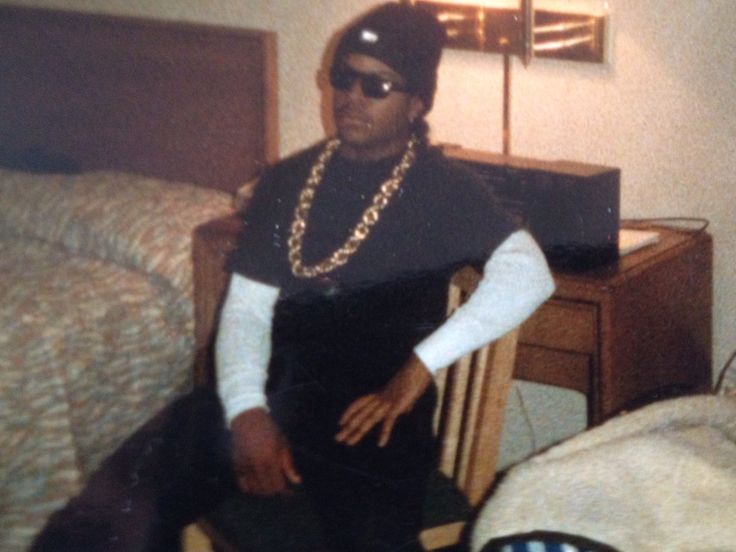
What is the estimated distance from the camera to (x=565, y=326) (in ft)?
5.80

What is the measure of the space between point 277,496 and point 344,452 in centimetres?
12

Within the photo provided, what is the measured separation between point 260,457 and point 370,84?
1.82 ft

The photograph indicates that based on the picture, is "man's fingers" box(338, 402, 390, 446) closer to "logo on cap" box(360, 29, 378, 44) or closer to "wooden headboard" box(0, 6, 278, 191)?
"logo on cap" box(360, 29, 378, 44)

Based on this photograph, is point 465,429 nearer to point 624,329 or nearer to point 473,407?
point 473,407

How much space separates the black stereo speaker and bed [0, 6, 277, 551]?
2.46ft

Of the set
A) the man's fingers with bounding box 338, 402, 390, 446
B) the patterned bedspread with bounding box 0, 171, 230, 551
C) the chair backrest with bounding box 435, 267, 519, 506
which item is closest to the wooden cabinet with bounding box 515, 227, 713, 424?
the chair backrest with bounding box 435, 267, 519, 506

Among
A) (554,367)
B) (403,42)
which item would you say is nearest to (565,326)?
(554,367)

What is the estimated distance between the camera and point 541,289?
156cm

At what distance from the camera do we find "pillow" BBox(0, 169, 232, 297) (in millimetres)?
2277

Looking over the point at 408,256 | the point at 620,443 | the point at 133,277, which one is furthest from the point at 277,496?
the point at 133,277

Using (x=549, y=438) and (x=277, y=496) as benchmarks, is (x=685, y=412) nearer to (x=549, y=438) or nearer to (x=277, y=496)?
(x=277, y=496)

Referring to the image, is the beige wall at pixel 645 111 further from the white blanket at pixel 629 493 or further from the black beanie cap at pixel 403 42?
the white blanket at pixel 629 493

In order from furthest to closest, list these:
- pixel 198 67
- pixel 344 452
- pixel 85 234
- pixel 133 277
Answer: pixel 198 67
pixel 85 234
pixel 133 277
pixel 344 452

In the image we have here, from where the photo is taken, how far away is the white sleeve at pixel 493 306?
60.1 inches
